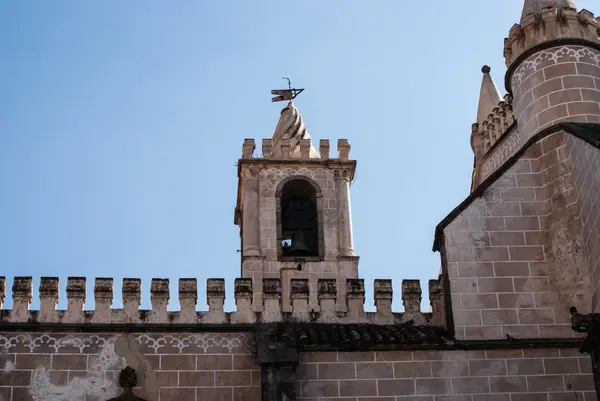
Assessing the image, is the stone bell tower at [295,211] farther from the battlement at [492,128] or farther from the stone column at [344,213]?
the battlement at [492,128]

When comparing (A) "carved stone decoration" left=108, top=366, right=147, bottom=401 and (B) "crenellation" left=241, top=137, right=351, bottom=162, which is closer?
(A) "carved stone decoration" left=108, top=366, right=147, bottom=401

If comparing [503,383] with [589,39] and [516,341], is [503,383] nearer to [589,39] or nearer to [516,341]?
[516,341]

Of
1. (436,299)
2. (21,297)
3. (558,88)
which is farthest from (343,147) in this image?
(21,297)

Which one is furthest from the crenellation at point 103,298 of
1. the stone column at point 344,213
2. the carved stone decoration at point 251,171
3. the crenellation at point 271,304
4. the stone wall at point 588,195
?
the carved stone decoration at point 251,171

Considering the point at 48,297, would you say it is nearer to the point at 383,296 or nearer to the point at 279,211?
the point at 383,296

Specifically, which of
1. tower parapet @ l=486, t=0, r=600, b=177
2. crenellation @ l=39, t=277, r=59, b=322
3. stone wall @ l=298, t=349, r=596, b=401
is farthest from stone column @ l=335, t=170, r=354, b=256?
crenellation @ l=39, t=277, r=59, b=322

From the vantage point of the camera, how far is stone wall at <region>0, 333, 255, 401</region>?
17422 millimetres

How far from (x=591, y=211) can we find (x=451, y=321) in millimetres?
2945

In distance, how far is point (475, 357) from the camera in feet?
57.6

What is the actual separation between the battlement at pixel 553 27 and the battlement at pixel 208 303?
5.24m

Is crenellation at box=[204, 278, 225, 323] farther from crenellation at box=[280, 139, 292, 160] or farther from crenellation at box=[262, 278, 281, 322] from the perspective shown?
crenellation at box=[280, 139, 292, 160]

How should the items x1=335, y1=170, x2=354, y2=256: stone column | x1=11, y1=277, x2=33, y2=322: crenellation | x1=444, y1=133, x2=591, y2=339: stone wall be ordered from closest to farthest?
x1=444, y1=133, x2=591, y2=339: stone wall
x1=11, y1=277, x2=33, y2=322: crenellation
x1=335, y1=170, x2=354, y2=256: stone column

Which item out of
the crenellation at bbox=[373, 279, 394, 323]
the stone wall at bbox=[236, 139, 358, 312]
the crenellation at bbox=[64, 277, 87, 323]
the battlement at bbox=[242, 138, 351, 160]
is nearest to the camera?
the crenellation at bbox=[64, 277, 87, 323]

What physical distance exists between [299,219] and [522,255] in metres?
10.9
